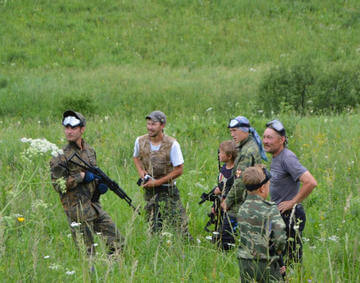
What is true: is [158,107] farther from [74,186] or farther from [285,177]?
[285,177]

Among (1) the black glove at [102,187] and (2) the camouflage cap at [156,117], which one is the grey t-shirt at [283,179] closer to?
(2) the camouflage cap at [156,117]

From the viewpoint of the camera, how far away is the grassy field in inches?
165

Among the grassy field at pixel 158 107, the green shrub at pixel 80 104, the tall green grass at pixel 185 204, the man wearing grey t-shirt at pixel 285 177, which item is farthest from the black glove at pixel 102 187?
the green shrub at pixel 80 104

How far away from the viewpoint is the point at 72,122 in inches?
201

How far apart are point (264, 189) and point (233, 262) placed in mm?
1191

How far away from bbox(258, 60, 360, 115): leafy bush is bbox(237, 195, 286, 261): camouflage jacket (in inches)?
469

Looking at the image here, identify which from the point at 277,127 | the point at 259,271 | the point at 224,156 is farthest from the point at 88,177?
the point at 259,271

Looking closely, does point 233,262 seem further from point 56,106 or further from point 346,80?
point 56,106

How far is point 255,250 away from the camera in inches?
147

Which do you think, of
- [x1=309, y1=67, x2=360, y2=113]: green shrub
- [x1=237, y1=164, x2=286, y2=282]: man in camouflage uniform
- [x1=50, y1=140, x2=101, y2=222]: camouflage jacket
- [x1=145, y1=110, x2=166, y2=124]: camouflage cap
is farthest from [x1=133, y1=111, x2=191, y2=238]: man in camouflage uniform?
[x1=309, y1=67, x2=360, y2=113]: green shrub

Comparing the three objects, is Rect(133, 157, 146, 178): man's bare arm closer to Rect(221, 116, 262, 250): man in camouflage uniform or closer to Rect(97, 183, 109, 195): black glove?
Rect(97, 183, 109, 195): black glove

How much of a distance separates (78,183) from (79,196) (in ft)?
0.59

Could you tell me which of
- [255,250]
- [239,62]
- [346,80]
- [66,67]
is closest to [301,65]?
[346,80]

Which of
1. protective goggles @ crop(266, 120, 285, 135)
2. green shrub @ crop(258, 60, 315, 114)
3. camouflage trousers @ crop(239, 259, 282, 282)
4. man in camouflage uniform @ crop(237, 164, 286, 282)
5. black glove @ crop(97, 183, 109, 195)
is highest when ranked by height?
green shrub @ crop(258, 60, 315, 114)
